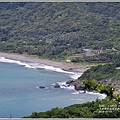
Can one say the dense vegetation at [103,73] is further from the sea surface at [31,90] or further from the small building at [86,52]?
the small building at [86,52]

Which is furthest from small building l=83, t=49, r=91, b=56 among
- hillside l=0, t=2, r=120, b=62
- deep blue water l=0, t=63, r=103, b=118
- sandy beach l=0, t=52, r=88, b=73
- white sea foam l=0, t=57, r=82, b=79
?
deep blue water l=0, t=63, r=103, b=118

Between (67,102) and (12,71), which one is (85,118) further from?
(12,71)

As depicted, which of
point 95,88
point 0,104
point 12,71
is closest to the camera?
point 95,88

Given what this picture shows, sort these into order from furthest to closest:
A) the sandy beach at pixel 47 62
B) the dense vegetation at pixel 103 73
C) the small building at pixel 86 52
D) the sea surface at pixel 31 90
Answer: the small building at pixel 86 52
the sandy beach at pixel 47 62
the dense vegetation at pixel 103 73
the sea surface at pixel 31 90

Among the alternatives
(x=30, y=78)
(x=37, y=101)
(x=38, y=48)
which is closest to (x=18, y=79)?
(x=30, y=78)

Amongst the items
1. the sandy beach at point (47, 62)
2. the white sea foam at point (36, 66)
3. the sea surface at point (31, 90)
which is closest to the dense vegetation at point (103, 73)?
the sea surface at point (31, 90)

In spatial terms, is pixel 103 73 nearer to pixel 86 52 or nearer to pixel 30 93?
pixel 30 93
